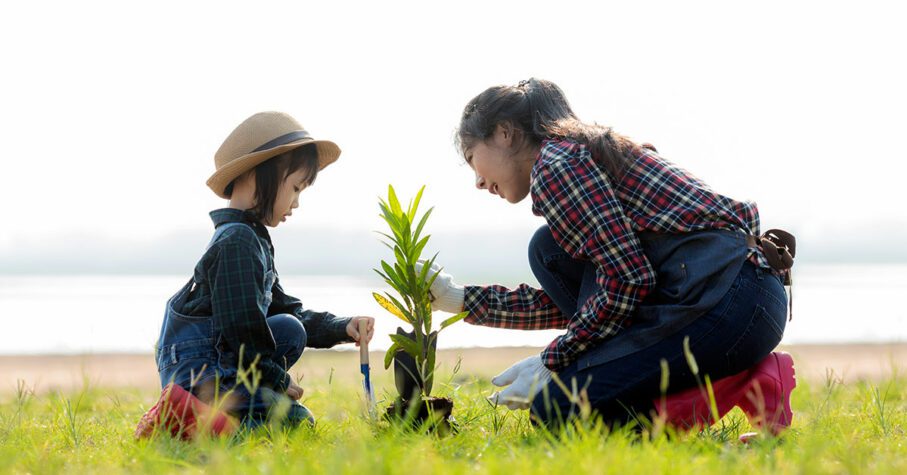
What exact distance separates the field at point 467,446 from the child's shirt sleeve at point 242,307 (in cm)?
25

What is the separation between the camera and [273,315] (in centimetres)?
328

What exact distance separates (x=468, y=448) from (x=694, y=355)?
804 millimetres

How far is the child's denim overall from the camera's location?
9.36 ft

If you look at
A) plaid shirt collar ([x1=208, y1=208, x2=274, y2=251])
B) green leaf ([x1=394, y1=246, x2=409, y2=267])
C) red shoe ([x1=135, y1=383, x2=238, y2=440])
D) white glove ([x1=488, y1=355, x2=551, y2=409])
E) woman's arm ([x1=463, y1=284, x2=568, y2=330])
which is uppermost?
plaid shirt collar ([x1=208, y1=208, x2=274, y2=251])

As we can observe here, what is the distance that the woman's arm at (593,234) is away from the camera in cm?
264

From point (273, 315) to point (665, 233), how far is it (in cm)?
154

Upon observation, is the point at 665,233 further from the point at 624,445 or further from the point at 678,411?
the point at 624,445

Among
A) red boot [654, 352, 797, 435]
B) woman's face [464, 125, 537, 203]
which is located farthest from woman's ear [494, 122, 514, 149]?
red boot [654, 352, 797, 435]

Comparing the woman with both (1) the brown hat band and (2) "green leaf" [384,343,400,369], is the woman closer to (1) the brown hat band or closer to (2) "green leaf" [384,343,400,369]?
(2) "green leaf" [384,343,400,369]

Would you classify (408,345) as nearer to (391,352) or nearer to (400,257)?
(391,352)

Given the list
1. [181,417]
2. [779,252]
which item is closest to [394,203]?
[181,417]

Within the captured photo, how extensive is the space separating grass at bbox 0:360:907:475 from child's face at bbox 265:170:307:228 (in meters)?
0.71

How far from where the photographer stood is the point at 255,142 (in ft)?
10.3

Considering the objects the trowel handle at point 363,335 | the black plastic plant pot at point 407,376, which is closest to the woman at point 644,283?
the black plastic plant pot at point 407,376
